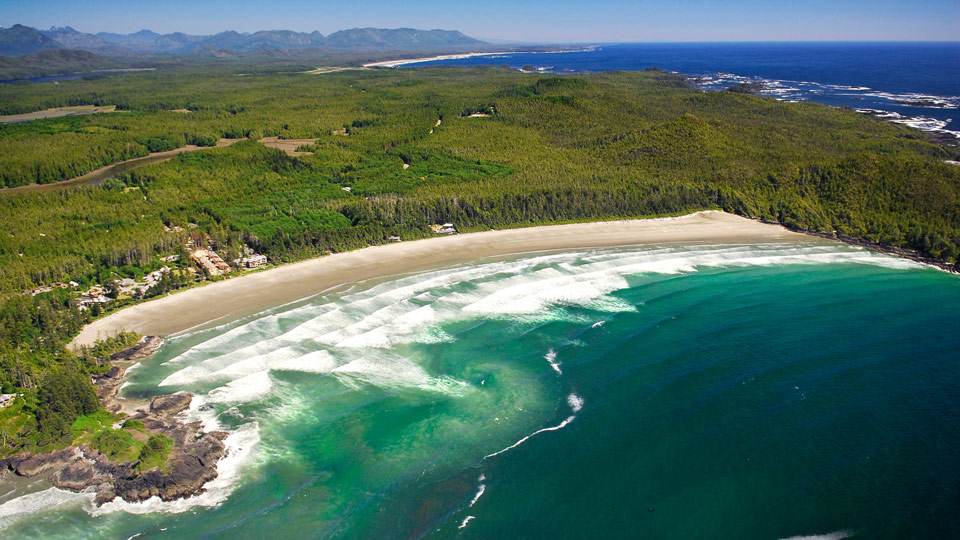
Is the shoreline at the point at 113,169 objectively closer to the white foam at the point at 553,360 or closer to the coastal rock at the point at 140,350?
the coastal rock at the point at 140,350

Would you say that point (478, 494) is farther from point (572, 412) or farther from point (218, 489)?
point (218, 489)

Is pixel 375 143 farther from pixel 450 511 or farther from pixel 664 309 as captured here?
pixel 450 511

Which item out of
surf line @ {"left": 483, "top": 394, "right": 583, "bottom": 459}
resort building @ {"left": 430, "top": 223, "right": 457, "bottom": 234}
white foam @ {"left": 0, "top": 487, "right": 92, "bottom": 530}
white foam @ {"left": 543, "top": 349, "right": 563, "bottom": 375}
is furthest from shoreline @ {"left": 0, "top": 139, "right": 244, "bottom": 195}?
surf line @ {"left": 483, "top": 394, "right": 583, "bottom": 459}

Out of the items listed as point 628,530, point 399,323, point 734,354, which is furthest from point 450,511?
point 734,354

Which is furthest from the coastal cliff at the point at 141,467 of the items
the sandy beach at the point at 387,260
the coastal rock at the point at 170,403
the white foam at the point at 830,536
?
the white foam at the point at 830,536

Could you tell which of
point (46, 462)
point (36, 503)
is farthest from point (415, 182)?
point (36, 503)
